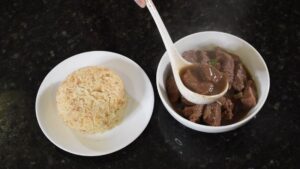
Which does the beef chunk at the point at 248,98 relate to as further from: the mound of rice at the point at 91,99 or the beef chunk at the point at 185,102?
the mound of rice at the point at 91,99

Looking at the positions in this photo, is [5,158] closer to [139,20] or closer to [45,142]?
[45,142]

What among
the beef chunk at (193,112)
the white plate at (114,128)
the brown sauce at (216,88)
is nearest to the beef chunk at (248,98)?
the brown sauce at (216,88)

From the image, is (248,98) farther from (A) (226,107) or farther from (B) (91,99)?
(B) (91,99)

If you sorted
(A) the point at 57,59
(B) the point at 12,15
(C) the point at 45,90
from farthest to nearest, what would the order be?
(B) the point at 12,15 → (A) the point at 57,59 → (C) the point at 45,90

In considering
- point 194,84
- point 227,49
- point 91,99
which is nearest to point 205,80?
point 194,84

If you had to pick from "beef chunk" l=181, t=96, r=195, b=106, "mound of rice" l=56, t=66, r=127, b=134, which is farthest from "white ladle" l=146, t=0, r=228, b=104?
"mound of rice" l=56, t=66, r=127, b=134

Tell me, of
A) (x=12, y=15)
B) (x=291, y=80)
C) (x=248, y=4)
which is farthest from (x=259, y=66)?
(x=12, y=15)
